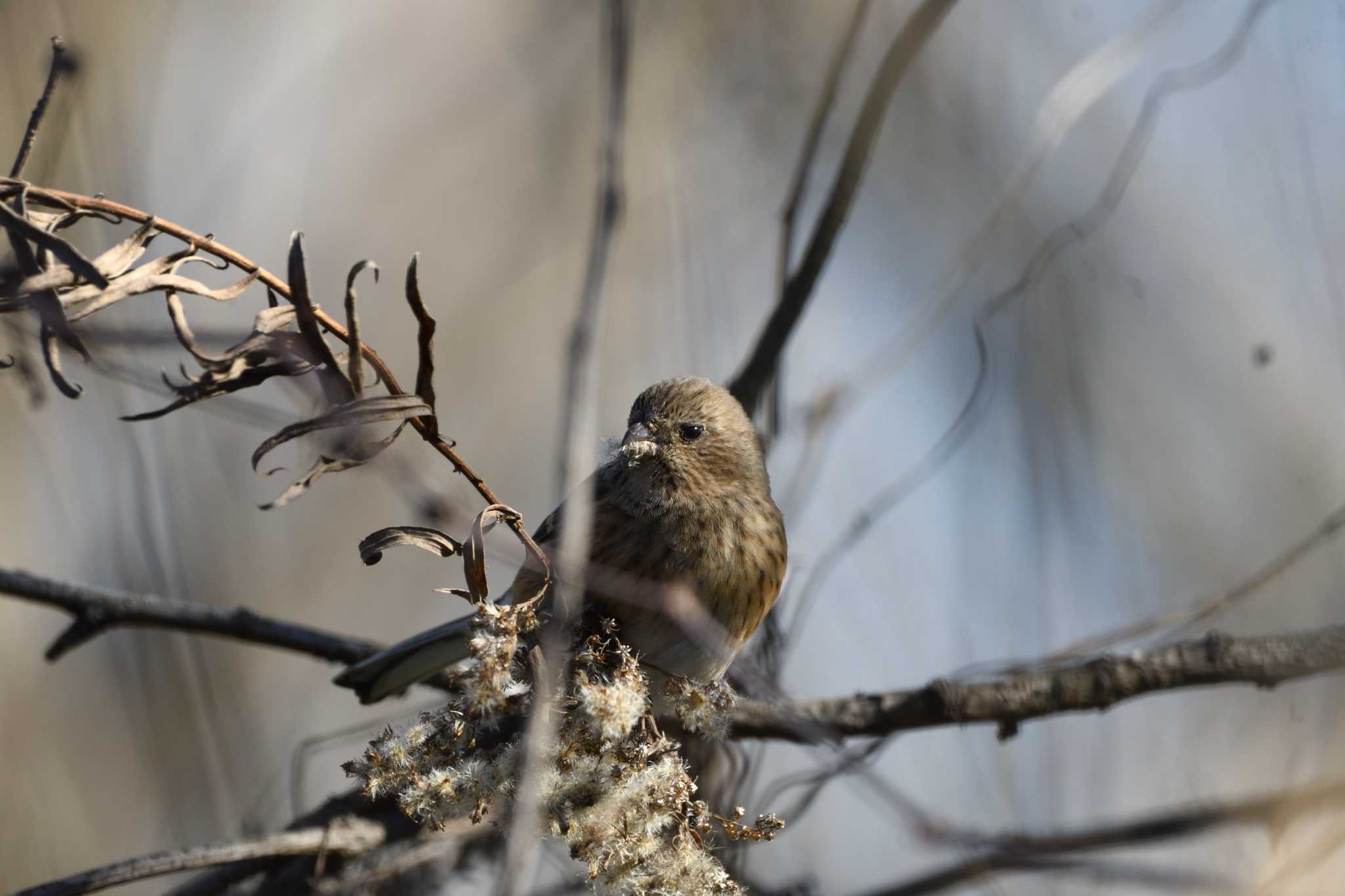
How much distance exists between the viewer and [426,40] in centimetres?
642

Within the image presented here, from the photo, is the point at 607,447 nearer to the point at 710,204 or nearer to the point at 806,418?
the point at 806,418

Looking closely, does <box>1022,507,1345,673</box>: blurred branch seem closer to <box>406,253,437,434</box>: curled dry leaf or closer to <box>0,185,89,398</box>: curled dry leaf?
<box>406,253,437,434</box>: curled dry leaf

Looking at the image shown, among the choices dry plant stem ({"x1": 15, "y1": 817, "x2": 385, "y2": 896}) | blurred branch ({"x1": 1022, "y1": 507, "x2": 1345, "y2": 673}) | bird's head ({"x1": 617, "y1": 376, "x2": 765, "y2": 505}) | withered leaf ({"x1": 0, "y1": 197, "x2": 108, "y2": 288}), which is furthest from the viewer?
bird's head ({"x1": 617, "y1": 376, "x2": 765, "y2": 505})

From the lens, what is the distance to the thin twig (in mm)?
1500

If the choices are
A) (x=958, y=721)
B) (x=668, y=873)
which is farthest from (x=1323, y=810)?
(x=668, y=873)

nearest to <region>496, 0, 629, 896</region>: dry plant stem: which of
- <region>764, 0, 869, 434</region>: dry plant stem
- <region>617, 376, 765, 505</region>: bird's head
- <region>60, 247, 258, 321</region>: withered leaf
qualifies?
<region>60, 247, 258, 321</region>: withered leaf

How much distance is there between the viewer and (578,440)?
1.67 meters

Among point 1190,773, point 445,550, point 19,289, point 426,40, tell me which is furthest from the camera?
point 426,40

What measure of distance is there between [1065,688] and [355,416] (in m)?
2.15

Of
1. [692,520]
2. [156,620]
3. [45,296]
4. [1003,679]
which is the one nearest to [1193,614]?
[1003,679]

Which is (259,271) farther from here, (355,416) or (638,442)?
(638,442)

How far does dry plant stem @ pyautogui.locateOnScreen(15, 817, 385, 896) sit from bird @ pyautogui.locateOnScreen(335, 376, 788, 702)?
397mm

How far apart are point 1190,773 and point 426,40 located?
546 centimetres

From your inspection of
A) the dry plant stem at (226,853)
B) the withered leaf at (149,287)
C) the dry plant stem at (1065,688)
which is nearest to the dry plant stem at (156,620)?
the dry plant stem at (226,853)
